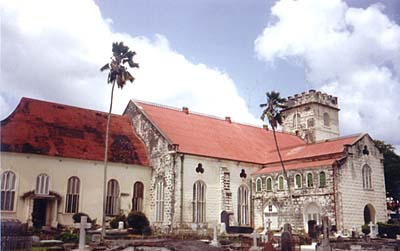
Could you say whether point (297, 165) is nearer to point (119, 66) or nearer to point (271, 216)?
point (271, 216)

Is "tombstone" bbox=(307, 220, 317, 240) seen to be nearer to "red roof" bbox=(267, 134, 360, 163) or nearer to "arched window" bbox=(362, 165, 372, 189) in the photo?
"arched window" bbox=(362, 165, 372, 189)

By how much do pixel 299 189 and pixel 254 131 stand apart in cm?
1454

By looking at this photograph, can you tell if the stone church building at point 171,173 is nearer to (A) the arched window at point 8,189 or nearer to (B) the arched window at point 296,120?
(A) the arched window at point 8,189

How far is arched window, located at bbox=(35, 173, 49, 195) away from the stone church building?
0.07 metres

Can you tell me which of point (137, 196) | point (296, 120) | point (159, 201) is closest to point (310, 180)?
point (159, 201)

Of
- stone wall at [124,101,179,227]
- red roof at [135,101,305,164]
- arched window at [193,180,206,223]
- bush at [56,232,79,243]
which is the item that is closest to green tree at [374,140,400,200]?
red roof at [135,101,305,164]

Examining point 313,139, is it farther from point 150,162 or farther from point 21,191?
point 21,191

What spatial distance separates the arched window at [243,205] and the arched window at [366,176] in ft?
34.5

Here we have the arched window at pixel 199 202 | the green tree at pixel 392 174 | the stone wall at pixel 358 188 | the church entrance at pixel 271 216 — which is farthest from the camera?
the green tree at pixel 392 174

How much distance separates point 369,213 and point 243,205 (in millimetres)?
10960

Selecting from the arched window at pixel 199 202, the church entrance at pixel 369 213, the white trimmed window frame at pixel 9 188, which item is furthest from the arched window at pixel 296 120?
the white trimmed window frame at pixel 9 188

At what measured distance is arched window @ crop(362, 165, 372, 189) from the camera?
36.1 metres

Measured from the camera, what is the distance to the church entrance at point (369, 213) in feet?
118

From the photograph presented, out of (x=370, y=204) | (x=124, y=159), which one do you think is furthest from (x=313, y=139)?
(x=124, y=159)
